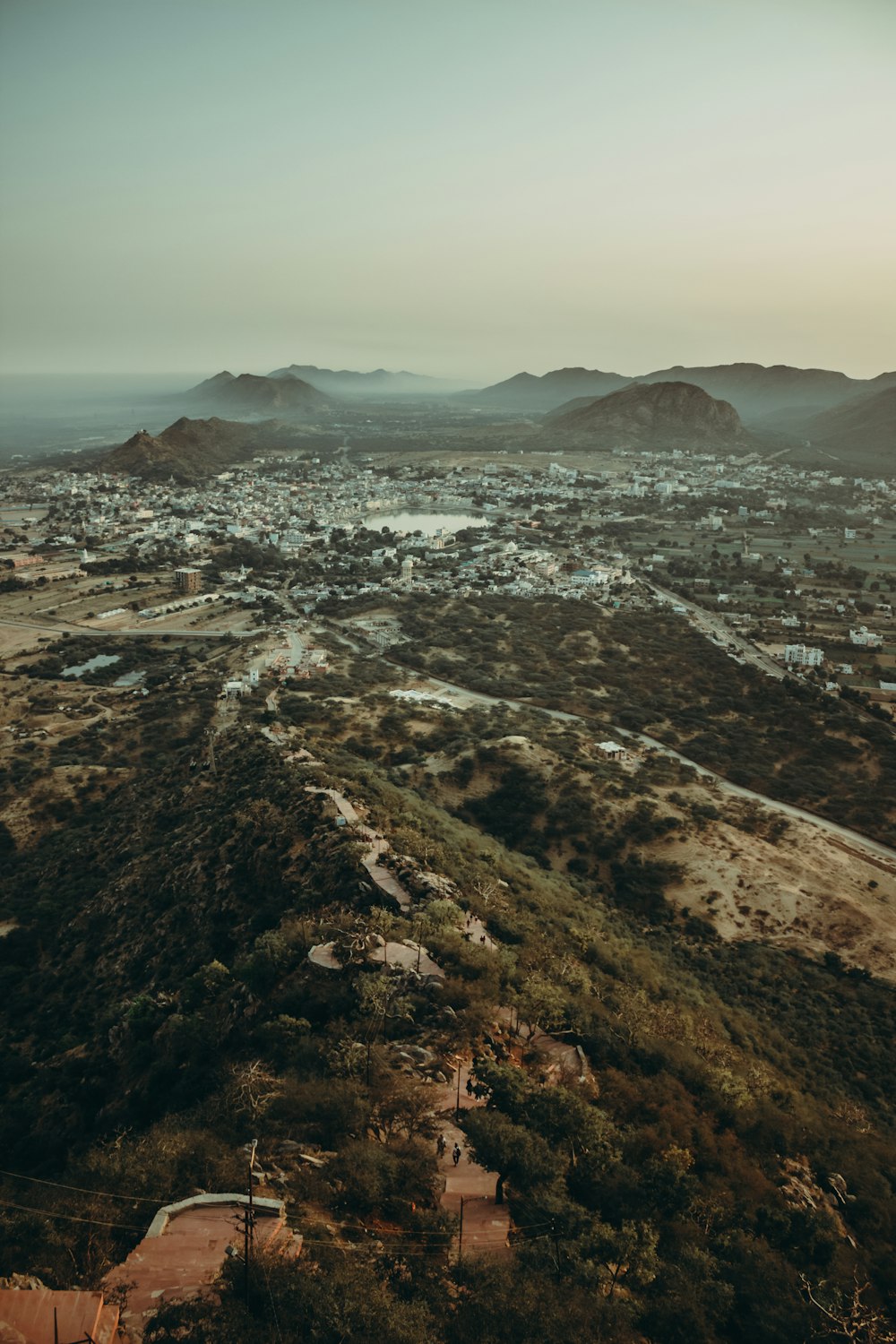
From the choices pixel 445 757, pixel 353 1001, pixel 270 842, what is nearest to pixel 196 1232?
pixel 353 1001

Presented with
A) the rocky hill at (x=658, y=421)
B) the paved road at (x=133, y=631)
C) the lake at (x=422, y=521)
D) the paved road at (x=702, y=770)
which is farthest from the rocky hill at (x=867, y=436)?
the paved road at (x=133, y=631)

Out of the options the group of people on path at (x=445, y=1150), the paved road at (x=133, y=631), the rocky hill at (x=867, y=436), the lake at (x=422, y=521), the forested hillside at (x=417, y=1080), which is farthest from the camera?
the rocky hill at (x=867, y=436)

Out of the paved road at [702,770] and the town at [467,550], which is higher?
the town at [467,550]

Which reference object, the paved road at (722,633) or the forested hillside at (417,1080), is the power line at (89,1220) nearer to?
the forested hillside at (417,1080)

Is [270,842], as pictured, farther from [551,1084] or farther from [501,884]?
[551,1084]

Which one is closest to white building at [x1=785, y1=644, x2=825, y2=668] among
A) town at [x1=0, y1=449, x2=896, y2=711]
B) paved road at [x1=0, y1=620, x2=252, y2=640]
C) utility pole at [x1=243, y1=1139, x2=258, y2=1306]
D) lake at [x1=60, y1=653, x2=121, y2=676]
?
town at [x1=0, y1=449, x2=896, y2=711]

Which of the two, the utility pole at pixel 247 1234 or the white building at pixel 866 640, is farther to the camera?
the white building at pixel 866 640
